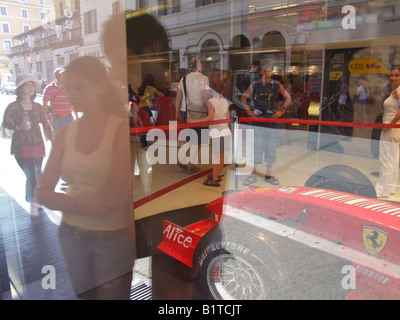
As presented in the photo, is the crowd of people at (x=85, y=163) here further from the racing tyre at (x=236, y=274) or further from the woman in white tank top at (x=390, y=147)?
the woman in white tank top at (x=390, y=147)

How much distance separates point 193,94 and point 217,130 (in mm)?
494

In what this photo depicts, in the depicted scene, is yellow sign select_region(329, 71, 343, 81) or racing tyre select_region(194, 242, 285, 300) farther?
yellow sign select_region(329, 71, 343, 81)

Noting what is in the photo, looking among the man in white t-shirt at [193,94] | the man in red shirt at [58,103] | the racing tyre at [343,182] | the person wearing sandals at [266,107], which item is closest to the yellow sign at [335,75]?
the person wearing sandals at [266,107]

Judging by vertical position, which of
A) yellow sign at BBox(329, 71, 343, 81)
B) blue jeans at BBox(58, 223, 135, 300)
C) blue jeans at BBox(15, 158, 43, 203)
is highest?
yellow sign at BBox(329, 71, 343, 81)

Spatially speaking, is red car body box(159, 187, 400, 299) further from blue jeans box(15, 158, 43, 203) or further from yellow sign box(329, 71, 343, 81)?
yellow sign box(329, 71, 343, 81)

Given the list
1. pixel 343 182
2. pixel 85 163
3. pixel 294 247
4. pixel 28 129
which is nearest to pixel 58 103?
pixel 28 129

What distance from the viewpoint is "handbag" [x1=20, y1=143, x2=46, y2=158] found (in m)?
1.52

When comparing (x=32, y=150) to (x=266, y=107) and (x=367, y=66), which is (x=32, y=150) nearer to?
(x=266, y=107)

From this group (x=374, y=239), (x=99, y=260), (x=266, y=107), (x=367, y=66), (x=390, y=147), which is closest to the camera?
(x=374, y=239)

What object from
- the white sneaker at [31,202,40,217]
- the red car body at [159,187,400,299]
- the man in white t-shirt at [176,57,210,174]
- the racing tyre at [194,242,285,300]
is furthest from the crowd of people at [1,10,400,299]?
the man in white t-shirt at [176,57,210,174]

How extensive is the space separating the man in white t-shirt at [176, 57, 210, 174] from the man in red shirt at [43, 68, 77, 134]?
2066mm

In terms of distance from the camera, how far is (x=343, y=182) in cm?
225

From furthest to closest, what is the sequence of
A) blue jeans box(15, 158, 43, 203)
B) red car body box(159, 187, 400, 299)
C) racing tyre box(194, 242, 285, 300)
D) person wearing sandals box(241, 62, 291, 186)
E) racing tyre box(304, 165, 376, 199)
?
person wearing sandals box(241, 62, 291, 186) < racing tyre box(304, 165, 376, 199) < blue jeans box(15, 158, 43, 203) < racing tyre box(194, 242, 285, 300) < red car body box(159, 187, 400, 299)
